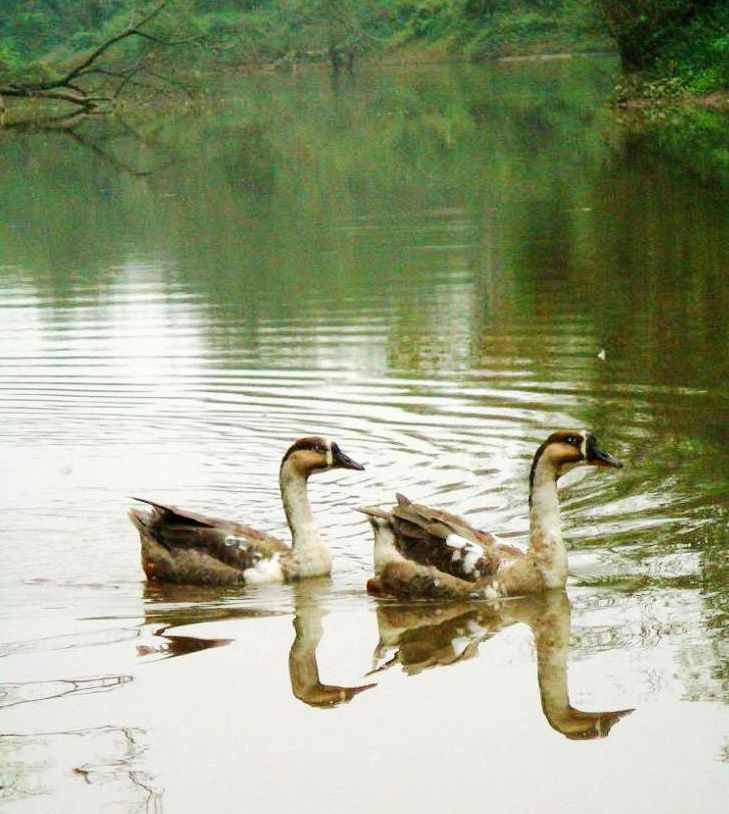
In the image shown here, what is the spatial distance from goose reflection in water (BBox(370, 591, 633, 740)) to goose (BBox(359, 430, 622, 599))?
0.10 meters

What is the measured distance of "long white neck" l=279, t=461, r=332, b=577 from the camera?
10133mm

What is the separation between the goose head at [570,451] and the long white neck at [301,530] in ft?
4.63

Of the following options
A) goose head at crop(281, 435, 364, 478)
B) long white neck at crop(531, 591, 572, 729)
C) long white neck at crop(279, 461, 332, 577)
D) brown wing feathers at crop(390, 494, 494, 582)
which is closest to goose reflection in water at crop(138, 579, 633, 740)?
long white neck at crop(531, 591, 572, 729)

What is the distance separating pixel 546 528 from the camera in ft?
31.5

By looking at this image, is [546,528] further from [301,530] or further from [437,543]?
[301,530]

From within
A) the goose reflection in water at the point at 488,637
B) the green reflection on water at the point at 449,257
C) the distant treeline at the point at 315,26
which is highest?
the distant treeline at the point at 315,26

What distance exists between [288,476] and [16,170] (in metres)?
35.5

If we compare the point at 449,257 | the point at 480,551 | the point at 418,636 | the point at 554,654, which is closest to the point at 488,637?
the point at 418,636

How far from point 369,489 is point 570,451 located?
106 inches

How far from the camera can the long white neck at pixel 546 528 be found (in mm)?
9531

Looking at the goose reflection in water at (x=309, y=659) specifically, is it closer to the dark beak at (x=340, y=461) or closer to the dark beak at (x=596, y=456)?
the dark beak at (x=340, y=461)

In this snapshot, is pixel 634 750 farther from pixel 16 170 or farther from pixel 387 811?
pixel 16 170

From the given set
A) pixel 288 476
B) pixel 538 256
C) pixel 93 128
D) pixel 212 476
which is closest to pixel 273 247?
pixel 538 256

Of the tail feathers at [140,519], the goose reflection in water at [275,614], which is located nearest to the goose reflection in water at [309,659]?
the goose reflection in water at [275,614]
